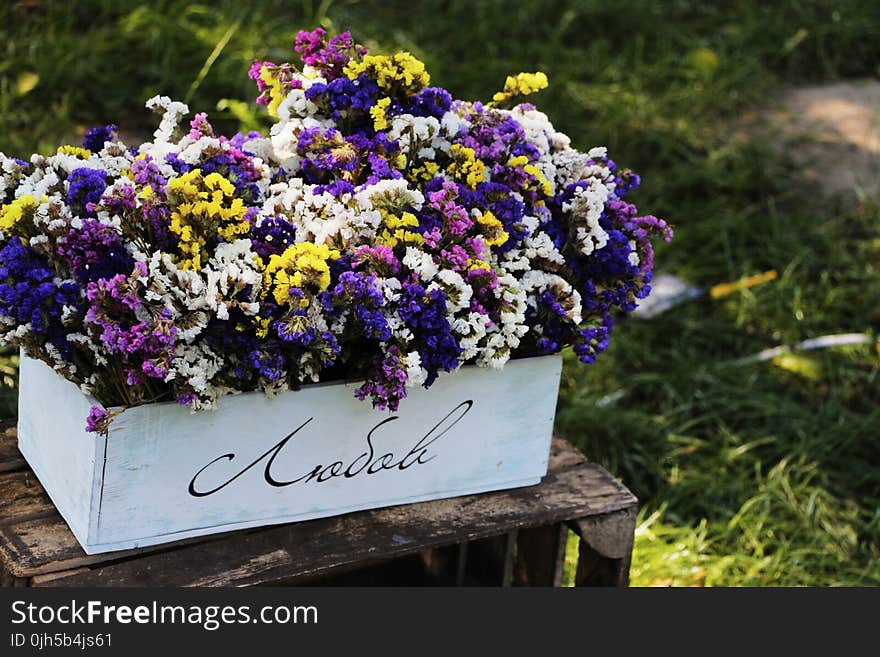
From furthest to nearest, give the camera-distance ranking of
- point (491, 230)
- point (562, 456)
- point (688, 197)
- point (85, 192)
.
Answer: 1. point (688, 197)
2. point (562, 456)
3. point (491, 230)
4. point (85, 192)

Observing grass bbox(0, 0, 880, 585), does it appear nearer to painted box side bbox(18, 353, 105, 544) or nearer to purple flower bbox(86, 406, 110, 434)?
painted box side bbox(18, 353, 105, 544)

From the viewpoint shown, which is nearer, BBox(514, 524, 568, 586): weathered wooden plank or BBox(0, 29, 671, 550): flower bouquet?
BBox(0, 29, 671, 550): flower bouquet

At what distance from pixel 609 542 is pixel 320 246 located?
0.80 metres

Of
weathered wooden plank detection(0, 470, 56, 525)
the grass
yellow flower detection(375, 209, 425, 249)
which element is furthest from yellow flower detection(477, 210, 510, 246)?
the grass

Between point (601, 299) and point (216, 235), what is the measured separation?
2.16ft

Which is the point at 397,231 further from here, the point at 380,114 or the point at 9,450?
the point at 9,450

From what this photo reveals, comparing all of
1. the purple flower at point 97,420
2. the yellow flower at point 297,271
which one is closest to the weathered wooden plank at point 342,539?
the purple flower at point 97,420

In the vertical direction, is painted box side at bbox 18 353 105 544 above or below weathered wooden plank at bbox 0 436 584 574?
above

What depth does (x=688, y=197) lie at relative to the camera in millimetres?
4070

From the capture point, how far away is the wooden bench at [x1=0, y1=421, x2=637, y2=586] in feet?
5.71

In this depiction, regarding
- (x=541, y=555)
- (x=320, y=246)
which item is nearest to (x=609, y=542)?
(x=541, y=555)

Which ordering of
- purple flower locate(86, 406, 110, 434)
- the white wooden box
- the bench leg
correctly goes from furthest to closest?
1. the bench leg
2. the white wooden box
3. purple flower locate(86, 406, 110, 434)

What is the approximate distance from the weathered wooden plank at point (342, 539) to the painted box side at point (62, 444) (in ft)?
0.22

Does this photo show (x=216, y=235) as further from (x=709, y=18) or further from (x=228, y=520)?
(x=709, y=18)
